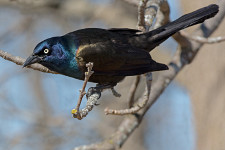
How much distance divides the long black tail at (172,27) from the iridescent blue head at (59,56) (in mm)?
623

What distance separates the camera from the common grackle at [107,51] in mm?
3500

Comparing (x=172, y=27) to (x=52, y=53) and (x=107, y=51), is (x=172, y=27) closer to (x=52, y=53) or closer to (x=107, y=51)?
(x=107, y=51)

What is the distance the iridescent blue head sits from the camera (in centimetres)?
344

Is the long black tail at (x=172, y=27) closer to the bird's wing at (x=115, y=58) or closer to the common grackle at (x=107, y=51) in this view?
the common grackle at (x=107, y=51)

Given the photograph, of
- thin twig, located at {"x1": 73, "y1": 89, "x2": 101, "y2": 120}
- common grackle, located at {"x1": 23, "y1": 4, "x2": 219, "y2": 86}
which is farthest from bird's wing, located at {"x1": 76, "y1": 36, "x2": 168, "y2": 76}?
thin twig, located at {"x1": 73, "y1": 89, "x2": 101, "y2": 120}

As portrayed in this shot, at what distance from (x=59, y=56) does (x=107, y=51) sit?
42cm

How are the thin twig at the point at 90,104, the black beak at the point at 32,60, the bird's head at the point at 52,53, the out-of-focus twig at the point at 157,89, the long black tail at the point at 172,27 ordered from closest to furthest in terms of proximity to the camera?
1. the thin twig at the point at 90,104
2. the black beak at the point at 32,60
3. the bird's head at the point at 52,53
4. the long black tail at the point at 172,27
5. the out-of-focus twig at the point at 157,89

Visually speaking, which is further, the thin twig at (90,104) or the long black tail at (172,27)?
the long black tail at (172,27)

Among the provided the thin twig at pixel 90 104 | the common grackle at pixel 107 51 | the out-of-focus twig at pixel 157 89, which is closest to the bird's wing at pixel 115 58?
the common grackle at pixel 107 51

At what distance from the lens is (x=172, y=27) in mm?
3713

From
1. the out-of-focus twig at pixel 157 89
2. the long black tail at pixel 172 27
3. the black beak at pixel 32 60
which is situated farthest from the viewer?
the out-of-focus twig at pixel 157 89

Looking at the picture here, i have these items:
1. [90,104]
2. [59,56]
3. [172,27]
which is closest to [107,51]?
[59,56]

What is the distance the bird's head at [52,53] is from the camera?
3.40 m

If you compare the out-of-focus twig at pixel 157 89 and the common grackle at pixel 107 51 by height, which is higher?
the common grackle at pixel 107 51
